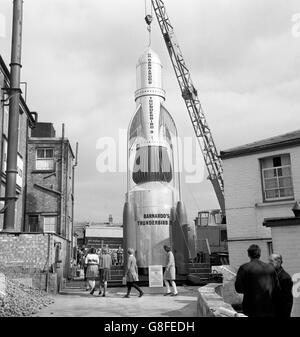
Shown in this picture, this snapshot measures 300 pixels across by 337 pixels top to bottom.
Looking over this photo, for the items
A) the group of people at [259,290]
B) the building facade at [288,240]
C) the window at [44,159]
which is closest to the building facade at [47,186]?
the window at [44,159]

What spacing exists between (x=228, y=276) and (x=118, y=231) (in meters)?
33.9

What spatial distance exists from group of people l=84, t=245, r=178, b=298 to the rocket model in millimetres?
2945

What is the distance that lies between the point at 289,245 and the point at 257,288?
24.8 feet

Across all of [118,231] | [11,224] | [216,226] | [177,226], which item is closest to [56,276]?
[11,224]

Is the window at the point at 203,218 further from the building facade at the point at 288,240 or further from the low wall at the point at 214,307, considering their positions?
the low wall at the point at 214,307

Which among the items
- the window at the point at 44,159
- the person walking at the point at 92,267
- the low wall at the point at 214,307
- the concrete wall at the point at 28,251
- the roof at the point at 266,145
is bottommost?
the low wall at the point at 214,307

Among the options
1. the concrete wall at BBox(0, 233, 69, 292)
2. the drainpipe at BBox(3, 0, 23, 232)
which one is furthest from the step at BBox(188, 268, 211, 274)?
the drainpipe at BBox(3, 0, 23, 232)

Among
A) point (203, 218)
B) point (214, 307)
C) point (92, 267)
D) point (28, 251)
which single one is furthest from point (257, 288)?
point (203, 218)

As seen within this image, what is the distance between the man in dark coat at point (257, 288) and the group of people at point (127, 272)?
7.47 metres

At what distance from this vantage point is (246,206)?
56.2 ft

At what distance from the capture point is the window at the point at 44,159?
24.0 meters

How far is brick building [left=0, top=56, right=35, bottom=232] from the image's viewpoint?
18.8 m
